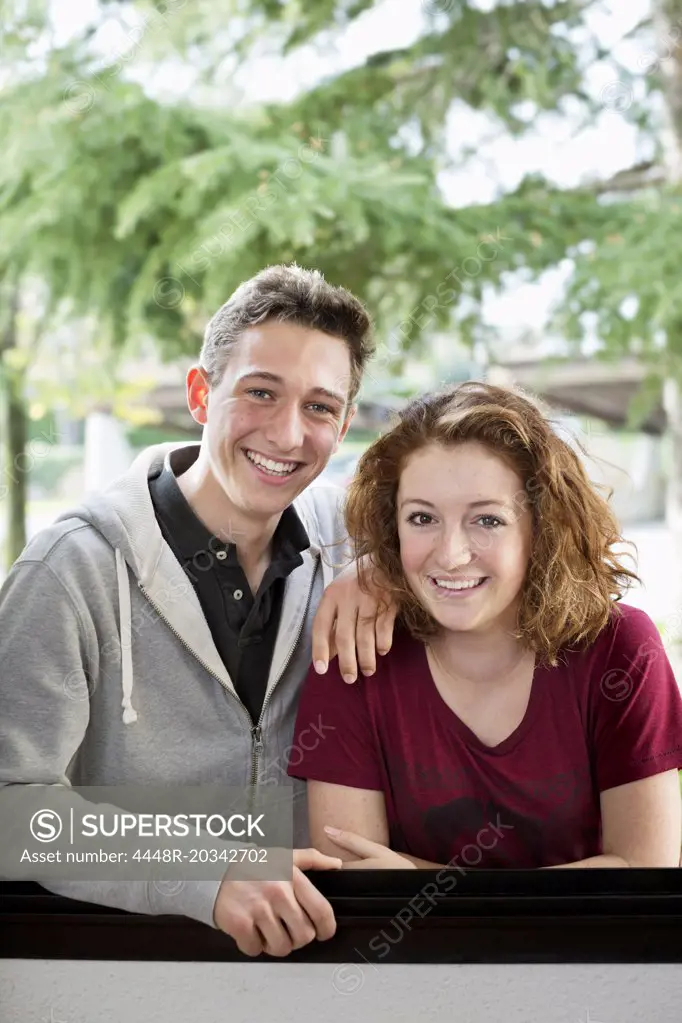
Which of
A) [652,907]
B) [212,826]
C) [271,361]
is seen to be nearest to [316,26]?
[271,361]

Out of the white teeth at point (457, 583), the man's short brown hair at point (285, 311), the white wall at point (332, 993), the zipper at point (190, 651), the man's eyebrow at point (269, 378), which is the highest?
the man's short brown hair at point (285, 311)

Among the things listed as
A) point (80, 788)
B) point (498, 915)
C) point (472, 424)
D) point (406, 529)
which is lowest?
point (498, 915)

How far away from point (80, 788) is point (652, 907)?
568 mm

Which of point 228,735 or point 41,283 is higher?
point 41,283

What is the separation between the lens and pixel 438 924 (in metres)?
0.96

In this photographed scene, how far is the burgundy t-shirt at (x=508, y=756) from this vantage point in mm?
1073

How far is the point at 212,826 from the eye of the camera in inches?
44.7

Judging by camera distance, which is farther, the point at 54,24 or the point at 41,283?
the point at 41,283

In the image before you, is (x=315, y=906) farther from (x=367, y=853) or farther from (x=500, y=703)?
(x=500, y=703)

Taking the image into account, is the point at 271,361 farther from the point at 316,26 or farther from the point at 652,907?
the point at 316,26

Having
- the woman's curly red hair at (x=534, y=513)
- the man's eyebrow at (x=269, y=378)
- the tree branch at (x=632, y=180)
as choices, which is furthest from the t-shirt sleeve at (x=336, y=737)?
the tree branch at (x=632, y=180)

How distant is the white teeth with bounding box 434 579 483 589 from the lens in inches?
41.9

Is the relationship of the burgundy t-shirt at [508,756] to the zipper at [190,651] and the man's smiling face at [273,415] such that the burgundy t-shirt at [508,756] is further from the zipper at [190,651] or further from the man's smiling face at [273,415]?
the man's smiling face at [273,415]

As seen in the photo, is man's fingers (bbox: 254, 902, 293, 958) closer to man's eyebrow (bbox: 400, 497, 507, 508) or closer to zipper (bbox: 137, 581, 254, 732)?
zipper (bbox: 137, 581, 254, 732)
